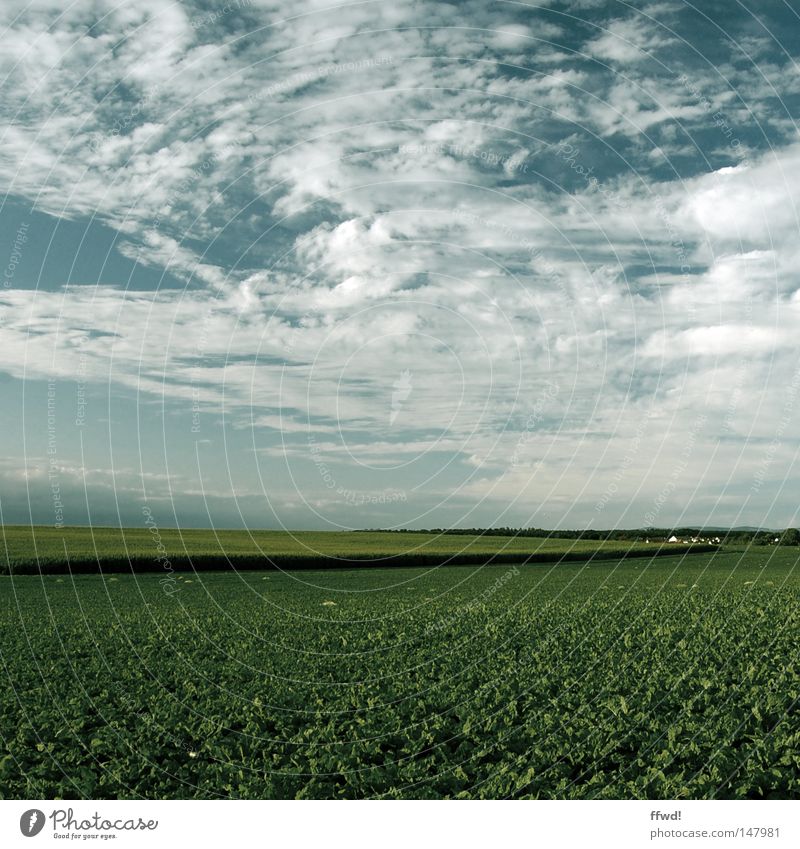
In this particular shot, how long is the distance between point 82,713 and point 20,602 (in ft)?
101

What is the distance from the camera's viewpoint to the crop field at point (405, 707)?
12.0 meters
